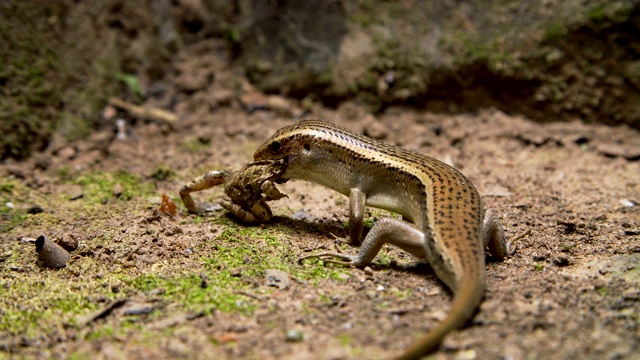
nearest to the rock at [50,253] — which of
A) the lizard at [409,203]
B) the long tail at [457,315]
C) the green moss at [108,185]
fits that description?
the green moss at [108,185]

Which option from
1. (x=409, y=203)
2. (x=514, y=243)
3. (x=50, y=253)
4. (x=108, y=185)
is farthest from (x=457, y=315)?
(x=108, y=185)

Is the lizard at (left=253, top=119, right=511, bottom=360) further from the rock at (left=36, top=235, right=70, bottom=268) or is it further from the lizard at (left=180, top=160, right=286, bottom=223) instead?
the rock at (left=36, top=235, right=70, bottom=268)

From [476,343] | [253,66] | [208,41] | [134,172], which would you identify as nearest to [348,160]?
[476,343]

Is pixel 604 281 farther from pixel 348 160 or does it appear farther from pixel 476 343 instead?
pixel 348 160

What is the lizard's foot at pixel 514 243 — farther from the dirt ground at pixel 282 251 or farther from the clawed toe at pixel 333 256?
the clawed toe at pixel 333 256

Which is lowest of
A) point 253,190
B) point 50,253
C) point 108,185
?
point 50,253

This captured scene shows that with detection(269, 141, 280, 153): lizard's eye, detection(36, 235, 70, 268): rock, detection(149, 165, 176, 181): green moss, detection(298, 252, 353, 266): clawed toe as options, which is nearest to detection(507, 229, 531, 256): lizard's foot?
detection(298, 252, 353, 266): clawed toe

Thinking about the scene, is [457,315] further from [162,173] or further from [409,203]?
[162,173]
